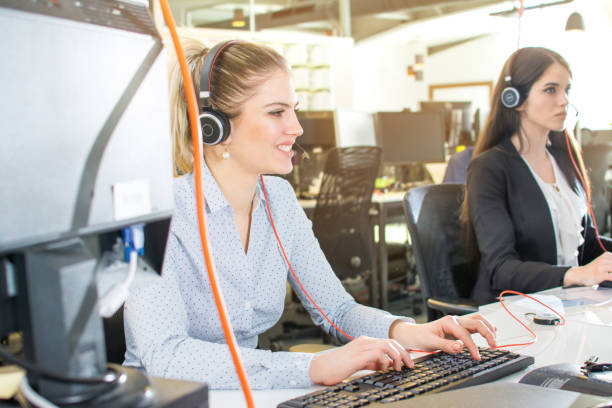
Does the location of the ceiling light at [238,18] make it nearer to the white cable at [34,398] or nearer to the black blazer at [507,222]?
the black blazer at [507,222]

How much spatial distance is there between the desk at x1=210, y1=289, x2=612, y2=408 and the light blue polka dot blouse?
0.13 ft

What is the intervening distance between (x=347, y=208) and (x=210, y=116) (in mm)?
2232

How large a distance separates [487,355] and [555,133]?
4.60ft

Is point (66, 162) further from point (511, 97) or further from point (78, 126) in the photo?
point (511, 97)

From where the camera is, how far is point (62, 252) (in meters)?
0.51

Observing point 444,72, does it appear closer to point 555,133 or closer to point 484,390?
point 555,133

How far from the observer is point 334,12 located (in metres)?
10.2

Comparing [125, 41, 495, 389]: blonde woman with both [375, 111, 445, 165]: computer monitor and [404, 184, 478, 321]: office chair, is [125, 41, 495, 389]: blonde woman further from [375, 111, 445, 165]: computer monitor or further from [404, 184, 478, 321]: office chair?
[375, 111, 445, 165]: computer monitor

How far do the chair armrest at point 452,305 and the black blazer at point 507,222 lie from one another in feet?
0.34

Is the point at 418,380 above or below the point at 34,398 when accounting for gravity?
below

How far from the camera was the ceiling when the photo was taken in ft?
30.9

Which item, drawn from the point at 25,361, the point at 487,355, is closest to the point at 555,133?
the point at 487,355

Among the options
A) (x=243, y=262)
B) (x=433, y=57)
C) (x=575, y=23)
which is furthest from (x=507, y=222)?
(x=433, y=57)

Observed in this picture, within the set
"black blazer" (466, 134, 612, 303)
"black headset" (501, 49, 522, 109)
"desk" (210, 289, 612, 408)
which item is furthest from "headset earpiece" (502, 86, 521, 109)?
"desk" (210, 289, 612, 408)
